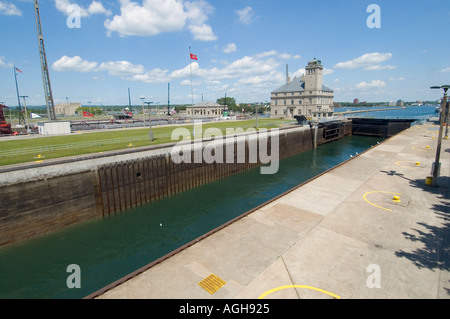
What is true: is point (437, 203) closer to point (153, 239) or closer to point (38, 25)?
point (153, 239)

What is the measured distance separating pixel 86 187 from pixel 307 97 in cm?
9720

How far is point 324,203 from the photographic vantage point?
1830 centimetres

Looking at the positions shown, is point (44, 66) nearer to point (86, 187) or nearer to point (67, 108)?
point (86, 187)

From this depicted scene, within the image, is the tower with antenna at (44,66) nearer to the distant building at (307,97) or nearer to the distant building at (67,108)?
the distant building at (307,97)

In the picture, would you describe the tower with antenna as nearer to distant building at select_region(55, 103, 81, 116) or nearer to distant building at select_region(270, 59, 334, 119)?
distant building at select_region(270, 59, 334, 119)

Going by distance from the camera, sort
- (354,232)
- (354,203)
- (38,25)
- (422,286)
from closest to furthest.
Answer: (422,286) < (354,232) < (354,203) < (38,25)

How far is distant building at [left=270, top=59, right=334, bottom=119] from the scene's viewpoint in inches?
3917

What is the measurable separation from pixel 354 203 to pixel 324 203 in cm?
230

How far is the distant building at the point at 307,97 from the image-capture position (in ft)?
326

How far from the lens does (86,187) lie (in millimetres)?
22188

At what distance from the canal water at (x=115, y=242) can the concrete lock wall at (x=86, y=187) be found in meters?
1.01

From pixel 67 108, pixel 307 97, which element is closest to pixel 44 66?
pixel 307 97

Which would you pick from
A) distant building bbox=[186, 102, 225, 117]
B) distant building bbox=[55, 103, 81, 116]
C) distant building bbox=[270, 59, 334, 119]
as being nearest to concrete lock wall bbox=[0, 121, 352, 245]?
distant building bbox=[270, 59, 334, 119]

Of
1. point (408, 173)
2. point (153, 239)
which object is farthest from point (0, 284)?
point (408, 173)
